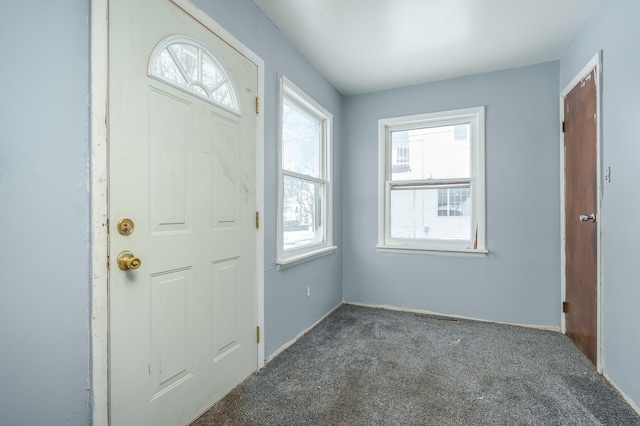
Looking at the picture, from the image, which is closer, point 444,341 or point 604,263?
point 604,263

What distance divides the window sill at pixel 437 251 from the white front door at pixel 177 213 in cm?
184

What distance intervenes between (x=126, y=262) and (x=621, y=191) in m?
2.63

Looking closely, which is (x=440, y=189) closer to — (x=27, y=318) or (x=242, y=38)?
(x=242, y=38)

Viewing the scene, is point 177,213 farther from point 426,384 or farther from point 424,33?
point 424,33

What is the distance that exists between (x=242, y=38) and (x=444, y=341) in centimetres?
275

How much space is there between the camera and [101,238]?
115 centimetres

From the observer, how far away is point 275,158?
2.26 m

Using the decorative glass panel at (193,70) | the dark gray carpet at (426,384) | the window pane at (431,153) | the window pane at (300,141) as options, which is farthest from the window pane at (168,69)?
the window pane at (431,153)

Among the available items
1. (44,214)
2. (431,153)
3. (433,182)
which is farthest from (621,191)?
(44,214)

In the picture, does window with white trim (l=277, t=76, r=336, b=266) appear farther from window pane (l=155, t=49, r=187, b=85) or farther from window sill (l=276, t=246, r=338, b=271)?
window pane (l=155, t=49, r=187, b=85)

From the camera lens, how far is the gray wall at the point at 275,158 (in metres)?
1.89

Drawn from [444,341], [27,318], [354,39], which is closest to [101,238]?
[27,318]

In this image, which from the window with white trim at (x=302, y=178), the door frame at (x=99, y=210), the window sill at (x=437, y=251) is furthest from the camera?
the window sill at (x=437, y=251)

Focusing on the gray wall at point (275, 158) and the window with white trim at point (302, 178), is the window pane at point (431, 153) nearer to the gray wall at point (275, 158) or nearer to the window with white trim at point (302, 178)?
the window with white trim at point (302, 178)
